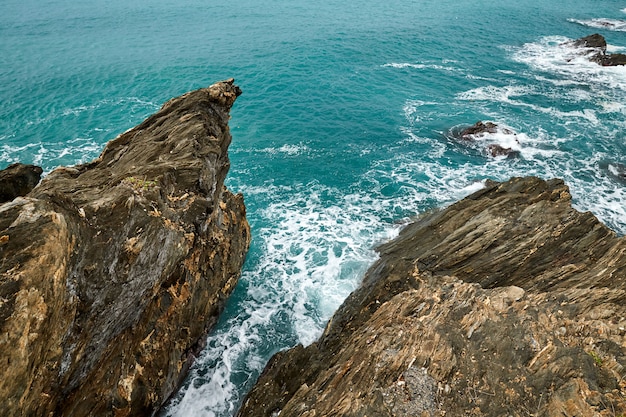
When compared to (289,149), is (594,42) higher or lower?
higher

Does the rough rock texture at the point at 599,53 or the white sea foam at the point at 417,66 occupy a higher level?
the rough rock texture at the point at 599,53

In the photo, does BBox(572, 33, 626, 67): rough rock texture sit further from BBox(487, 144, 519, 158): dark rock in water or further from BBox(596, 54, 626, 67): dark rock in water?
BBox(487, 144, 519, 158): dark rock in water

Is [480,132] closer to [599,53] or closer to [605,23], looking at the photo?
[599,53]

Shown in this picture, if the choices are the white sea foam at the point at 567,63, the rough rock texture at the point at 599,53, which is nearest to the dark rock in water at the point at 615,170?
the white sea foam at the point at 567,63

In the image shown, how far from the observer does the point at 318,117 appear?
53312 millimetres

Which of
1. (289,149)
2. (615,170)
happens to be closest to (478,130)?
(615,170)

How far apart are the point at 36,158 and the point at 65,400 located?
121ft

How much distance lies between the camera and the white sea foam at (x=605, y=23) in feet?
314

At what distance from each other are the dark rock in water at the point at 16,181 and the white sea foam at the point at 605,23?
122903 mm

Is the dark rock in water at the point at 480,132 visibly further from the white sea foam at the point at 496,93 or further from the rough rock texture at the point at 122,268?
the rough rock texture at the point at 122,268

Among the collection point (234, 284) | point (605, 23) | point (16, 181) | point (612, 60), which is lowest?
point (234, 284)

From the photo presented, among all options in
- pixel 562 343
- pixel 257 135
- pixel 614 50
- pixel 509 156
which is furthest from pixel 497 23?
pixel 562 343

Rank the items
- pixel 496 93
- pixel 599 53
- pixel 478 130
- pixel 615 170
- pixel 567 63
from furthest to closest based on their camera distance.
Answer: pixel 599 53, pixel 567 63, pixel 496 93, pixel 478 130, pixel 615 170

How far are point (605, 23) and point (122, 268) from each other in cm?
12885
